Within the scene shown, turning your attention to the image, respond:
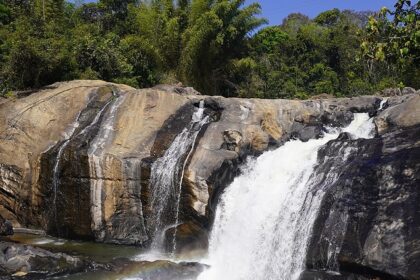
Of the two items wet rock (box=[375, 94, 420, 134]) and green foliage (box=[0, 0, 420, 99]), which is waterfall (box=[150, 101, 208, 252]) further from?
green foliage (box=[0, 0, 420, 99])

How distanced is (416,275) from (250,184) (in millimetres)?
5281

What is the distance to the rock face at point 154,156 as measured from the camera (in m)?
9.84

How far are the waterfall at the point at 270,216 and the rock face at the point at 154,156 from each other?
0.36m

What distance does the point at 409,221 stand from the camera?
8.54 m

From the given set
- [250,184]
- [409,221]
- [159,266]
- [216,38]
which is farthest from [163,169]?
[216,38]

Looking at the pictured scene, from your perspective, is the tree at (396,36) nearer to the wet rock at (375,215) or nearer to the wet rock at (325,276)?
the wet rock at (375,215)

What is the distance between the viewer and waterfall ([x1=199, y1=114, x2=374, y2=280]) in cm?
1016

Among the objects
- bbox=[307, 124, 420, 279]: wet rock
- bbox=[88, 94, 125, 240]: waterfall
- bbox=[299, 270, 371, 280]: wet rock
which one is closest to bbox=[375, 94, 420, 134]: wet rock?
bbox=[307, 124, 420, 279]: wet rock

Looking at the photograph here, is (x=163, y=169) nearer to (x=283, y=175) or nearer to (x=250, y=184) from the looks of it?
(x=250, y=184)

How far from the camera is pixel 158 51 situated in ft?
76.0

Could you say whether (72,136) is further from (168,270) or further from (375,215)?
(375,215)

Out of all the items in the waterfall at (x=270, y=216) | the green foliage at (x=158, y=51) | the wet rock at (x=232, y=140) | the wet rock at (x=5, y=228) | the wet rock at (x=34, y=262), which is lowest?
the wet rock at (x=34, y=262)

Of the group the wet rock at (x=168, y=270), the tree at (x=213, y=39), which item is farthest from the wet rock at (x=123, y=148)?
the tree at (x=213, y=39)

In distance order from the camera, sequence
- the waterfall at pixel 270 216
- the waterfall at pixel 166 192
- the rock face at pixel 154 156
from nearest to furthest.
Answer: the rock face at pixel 154 156, the waterfall at pixel 270 216, the waterfall at pixel 166 192
